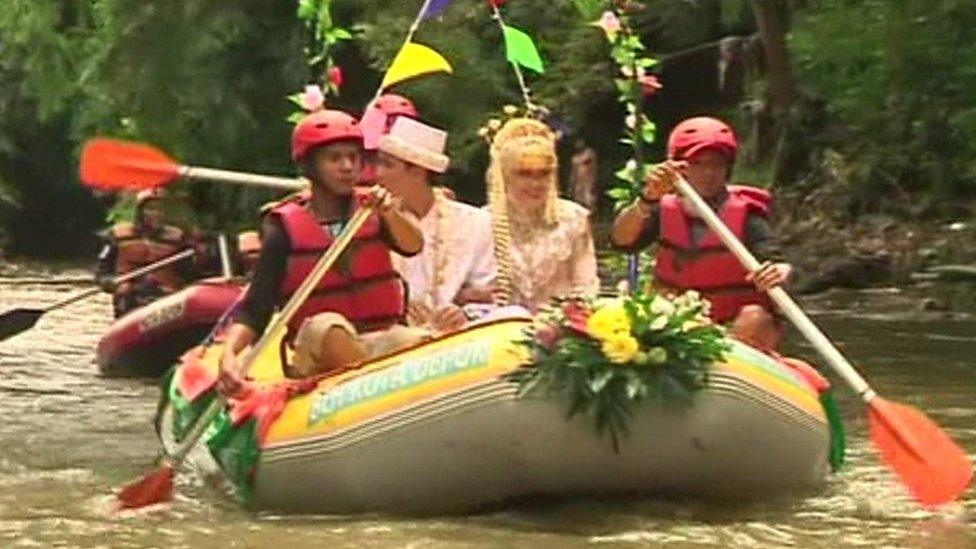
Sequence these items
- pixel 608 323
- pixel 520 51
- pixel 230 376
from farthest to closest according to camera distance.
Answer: pixel 520 51, pixel 230 376, pixel 608 323

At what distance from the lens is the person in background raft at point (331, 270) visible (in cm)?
710

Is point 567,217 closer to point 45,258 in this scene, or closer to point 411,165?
point 411,165

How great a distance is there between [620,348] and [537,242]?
4.50ft

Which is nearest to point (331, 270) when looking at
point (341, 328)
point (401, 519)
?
point (341, 328)

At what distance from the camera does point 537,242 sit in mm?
7652

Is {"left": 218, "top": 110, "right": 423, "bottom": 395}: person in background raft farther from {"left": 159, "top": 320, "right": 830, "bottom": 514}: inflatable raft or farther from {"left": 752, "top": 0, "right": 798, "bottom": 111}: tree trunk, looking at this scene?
{"left": 752, "top": 0, "right": 798, "bottom": 111}: tree trunk

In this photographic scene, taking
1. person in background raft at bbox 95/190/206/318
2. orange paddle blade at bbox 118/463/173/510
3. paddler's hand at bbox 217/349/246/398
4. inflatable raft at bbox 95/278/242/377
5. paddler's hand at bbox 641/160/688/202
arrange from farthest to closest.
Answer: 1. person in background raft at bbox 95/190/206/318
2. inflatable raft at bbox 95/278/242/377
3. paddler's hand at bbox 641/160/688/202
4. orange paddle blade at bbox 118/463/173/510
5. paddler's hand at bbox 217/349/246/398

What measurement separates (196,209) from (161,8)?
3622mm

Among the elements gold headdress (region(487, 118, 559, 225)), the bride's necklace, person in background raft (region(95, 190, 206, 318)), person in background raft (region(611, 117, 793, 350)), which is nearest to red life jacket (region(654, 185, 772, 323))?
person in background raft (region(611, 117, 793, 350))

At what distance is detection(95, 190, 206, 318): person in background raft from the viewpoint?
12.4m

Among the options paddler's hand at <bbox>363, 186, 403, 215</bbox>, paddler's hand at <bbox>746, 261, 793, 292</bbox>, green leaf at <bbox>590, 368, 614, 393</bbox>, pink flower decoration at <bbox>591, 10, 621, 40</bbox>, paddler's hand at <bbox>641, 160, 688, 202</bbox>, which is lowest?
green leaf at <bbox>590, 368, 614, 393</bbox>

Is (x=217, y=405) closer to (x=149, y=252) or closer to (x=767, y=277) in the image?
(x=767, y=277)

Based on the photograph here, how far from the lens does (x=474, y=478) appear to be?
21.5 ft

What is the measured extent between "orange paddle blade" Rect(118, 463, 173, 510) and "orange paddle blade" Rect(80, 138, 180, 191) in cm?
137
